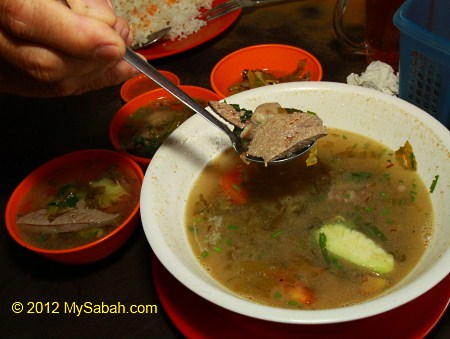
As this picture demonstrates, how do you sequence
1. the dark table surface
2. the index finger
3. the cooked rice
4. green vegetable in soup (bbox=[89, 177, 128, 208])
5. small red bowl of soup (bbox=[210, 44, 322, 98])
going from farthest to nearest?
1. the cooked rice
2. small red bowl of soup (bbox=[210, 44, 322, 98])
3. green vegetable in soup (bbox=[89, 177, 128, 208])
4. the dark table surface
5. the index finger

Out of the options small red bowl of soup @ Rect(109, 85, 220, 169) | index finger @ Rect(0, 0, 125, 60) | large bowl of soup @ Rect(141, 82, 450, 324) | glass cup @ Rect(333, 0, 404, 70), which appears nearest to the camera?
index finger @ Rect(0, 0, 125, 60)

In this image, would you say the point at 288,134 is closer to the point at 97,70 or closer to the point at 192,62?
the point at 97,70

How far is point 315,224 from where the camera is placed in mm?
1502

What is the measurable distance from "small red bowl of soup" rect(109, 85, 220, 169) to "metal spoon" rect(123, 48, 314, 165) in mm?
484

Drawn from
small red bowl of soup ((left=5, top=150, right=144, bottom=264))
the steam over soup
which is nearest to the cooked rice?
small red bowl of soup ((left=5, top=150, right=144, bottom=264))

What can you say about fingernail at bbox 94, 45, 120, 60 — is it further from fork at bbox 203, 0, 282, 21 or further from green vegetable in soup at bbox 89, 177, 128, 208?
fork at bbox 203, 0, 282, 21

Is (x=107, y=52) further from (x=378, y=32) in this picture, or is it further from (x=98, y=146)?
(x=378, y=32)

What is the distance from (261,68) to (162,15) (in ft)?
2.72

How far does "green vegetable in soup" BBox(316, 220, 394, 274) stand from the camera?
4.43ft

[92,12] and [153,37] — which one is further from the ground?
[92,12]

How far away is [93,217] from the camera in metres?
1.65

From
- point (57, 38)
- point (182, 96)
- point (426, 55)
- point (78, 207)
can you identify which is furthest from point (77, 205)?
point (426, 55)

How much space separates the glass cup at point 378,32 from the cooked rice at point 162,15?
92 cm

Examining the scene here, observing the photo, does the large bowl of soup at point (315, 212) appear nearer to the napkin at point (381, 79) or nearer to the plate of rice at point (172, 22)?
the napkin at point (381, 79)
